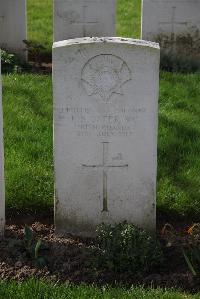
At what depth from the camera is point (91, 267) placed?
164 inches

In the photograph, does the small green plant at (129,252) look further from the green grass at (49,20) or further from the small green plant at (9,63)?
the green grass at (49,20)

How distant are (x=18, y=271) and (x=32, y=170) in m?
1.38

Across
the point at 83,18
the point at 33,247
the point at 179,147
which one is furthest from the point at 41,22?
the point at 33,247

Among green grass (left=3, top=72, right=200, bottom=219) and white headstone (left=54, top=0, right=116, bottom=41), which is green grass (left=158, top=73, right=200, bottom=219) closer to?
green grass (left=3, top=72, right=200, bottom=219)

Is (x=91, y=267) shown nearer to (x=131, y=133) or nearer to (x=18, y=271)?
(x=18, y=271)

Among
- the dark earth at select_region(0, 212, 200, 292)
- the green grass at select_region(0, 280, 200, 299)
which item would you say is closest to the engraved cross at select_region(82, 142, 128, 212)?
the dark earth at select_region(0, 212, 200, 292)

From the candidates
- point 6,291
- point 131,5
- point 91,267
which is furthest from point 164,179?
point 131,5

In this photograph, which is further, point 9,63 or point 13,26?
point 13,26

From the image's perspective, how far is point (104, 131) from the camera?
4.49 metres

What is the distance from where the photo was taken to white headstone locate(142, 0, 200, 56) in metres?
8.88

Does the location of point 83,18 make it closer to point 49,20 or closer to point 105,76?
point 49,20

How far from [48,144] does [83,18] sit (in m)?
3.58

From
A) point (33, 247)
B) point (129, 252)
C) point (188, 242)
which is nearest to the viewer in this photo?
point (129, 252)

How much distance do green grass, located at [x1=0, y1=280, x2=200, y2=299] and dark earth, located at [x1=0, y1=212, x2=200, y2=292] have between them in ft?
0.48
